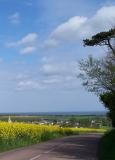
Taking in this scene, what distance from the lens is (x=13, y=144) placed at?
107 ft

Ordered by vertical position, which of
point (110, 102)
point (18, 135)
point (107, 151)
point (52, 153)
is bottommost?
point (52, 153)

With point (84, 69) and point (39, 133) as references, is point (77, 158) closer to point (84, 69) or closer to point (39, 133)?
point (39, 133)

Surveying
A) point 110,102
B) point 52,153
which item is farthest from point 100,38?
point 52,153

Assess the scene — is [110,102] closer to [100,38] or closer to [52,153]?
[100,38]

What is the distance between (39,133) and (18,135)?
264 inches

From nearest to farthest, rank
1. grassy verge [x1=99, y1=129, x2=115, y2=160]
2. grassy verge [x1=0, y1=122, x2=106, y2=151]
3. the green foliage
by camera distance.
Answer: grassy verge [x1=99, y1=129, x2=115, y2=160], grassy verge [x1=0, y1=122, x2=106, y2=151], the green foliage

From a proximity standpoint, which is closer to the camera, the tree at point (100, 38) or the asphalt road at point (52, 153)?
the asphalt road at point (52, 153)

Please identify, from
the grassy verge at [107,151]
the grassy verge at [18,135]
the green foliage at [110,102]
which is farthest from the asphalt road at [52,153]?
the green foliage at [110,102]

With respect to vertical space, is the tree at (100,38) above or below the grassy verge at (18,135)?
above

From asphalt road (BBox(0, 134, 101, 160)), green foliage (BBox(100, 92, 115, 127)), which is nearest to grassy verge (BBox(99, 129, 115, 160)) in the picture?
asphalt road (BBox(0, 134, 101, 160))

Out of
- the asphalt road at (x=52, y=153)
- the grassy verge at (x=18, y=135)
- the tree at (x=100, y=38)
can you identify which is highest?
the tree at (x=100, y=38)

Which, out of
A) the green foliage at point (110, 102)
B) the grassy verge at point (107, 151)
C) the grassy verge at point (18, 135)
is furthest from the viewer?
the green foliage at point (110, 102)

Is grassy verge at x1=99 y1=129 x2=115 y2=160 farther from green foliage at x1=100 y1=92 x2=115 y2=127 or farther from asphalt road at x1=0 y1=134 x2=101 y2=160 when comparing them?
green foliage at x1=100 y1=92 x2=115 y2=127

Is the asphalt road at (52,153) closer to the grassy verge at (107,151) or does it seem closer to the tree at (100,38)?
the grassy verge at (107,151)
